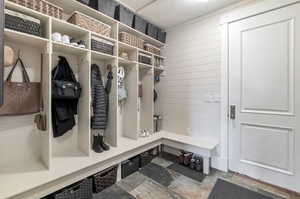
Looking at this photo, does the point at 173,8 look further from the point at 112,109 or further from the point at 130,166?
the point at 130,166

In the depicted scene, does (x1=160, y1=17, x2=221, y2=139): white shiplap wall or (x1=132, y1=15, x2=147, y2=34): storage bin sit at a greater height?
(x1=132, y1=15, x2=147, y2=34): storage bin

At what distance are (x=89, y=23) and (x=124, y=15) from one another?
A: 0.62 metres

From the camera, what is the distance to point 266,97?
6.52 ft

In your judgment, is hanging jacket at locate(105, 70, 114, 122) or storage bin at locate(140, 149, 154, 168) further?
storage bin at locate(140, 149, 154, 168)

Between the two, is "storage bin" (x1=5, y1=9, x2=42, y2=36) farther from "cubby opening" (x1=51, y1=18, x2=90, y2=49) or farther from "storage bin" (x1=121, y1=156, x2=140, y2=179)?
"storage bin" (x1=121, y1=156, x2=140, y2=179)

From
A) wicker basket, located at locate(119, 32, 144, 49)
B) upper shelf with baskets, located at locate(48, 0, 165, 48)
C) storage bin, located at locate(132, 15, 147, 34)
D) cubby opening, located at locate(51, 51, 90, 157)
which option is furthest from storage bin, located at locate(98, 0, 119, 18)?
cubby opening, located at locate(51, 51, 90, 157)

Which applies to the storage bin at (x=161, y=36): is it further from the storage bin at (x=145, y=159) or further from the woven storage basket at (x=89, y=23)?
the storage bin at (x=145, y=159)

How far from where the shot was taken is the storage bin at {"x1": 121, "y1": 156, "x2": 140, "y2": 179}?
6.90 ft

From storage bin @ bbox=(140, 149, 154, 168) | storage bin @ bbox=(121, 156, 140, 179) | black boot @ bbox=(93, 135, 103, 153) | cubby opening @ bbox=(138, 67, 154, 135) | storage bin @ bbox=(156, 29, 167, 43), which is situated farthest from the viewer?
storage bin @ bbox=(156, 29, 167, 43)

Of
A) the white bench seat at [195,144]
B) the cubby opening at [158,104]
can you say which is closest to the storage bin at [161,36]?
the cubby opening at [158,104]

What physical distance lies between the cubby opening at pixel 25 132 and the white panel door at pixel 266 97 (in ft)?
7.94

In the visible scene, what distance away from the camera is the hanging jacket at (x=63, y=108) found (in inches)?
69.5

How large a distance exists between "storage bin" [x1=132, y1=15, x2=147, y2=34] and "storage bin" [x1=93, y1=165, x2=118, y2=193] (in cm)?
214

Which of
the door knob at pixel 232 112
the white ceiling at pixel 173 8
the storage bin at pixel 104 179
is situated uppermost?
the white ceiling at pixel 173 8
